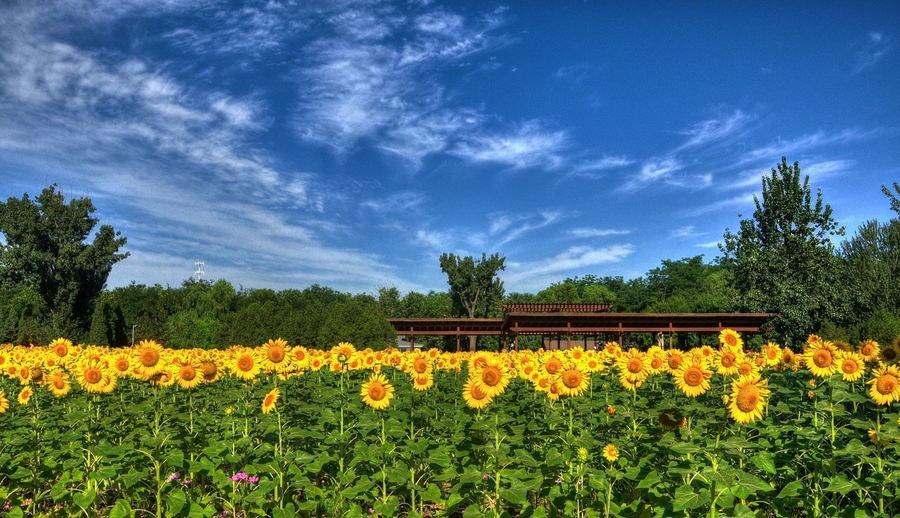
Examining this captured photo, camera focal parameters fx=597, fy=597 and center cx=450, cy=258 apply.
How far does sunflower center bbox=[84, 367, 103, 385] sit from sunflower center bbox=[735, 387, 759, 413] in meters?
5.78

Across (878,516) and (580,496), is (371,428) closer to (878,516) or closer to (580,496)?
(580,496)

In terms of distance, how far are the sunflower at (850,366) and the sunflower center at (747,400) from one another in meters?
1.77

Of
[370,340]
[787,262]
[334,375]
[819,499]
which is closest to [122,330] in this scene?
[370,340]

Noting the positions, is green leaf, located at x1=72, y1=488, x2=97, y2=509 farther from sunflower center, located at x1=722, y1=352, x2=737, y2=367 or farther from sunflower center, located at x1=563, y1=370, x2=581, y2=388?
sunflower center, located at x1=722, y1=352, x2=737, y2=367

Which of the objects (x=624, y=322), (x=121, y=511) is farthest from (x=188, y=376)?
(x=624, y=322)

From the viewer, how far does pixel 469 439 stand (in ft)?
15.4

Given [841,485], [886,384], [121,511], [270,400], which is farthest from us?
[270,400]

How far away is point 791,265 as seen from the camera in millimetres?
27578

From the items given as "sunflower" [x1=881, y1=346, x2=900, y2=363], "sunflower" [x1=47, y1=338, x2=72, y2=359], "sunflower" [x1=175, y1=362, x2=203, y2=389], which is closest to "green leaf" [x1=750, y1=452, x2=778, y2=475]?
"sunflower" [x1=881, y1=346, x2=900, y2=363]

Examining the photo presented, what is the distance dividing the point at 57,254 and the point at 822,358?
4645 centimetres

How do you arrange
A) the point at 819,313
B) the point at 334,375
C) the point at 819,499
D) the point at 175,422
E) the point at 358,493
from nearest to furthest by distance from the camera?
the point at 819,499 < the point at 358,493 < the point at 175,422 < the point at 334,375 < the point at 819,313

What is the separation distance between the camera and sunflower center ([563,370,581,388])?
5285mm

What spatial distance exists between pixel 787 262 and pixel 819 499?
2659 centimetres

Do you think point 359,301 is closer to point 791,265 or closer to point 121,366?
point 791,265
